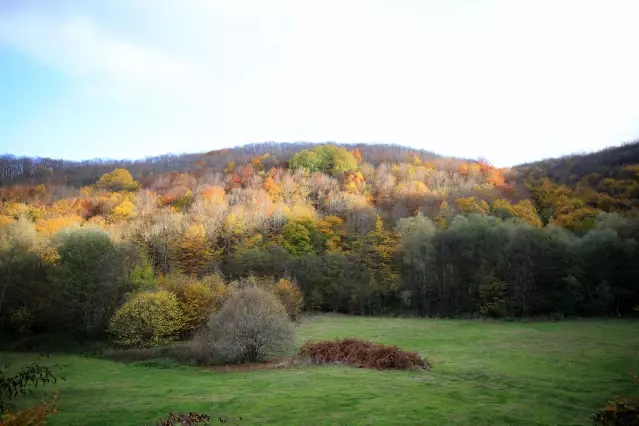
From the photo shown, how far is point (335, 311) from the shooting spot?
203 feet

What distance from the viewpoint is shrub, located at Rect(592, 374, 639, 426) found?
12.5m

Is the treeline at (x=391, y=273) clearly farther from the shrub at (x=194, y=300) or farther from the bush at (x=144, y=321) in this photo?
the bush at (x=144, y=321)

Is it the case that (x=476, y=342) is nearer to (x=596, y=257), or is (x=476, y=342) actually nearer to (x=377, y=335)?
(x=377, y=335)

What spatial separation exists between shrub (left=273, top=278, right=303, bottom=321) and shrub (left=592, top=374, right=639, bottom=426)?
37.4 m

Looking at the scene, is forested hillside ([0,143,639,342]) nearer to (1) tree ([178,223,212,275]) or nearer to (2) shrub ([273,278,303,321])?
(1) tree ([178,223,212,275])

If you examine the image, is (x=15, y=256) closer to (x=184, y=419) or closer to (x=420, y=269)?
(x=184, y=419)

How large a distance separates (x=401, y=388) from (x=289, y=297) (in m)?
32.2

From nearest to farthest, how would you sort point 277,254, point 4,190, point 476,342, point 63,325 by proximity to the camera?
point 476,342
point 63,325
point 277,254
point 4,190

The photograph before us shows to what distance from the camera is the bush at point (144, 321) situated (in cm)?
3550

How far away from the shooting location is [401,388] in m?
18.1

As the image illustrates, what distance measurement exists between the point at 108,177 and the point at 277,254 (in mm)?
76675

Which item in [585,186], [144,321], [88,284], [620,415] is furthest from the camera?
[585,186]

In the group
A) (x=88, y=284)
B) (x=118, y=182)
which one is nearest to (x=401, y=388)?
(x=88, y=284)

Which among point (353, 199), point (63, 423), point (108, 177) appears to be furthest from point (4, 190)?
point (63, 423)
